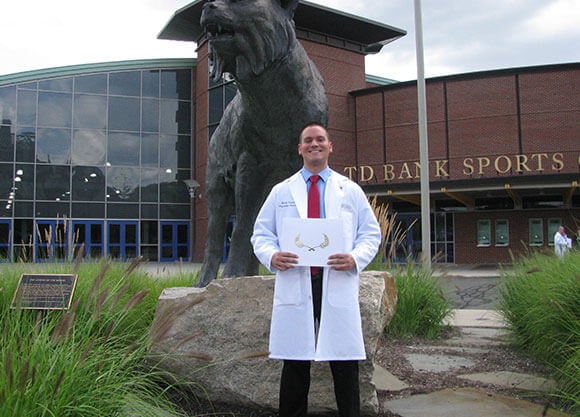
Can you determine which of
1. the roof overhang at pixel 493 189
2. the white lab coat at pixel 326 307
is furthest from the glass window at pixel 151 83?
the white lab coat at pixel 326 307

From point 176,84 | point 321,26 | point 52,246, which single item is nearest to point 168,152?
point 176,84

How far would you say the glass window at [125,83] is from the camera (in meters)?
30.7

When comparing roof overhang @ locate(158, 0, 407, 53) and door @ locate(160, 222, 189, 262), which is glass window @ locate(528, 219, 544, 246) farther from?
door @ locate(160, 222, 189, 262)

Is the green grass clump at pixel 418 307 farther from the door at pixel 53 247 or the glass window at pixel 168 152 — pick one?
the glass window at pixel 168 152

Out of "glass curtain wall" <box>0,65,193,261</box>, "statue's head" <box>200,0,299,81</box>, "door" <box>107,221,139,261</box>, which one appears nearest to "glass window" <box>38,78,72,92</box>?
"glass curtain wall" <box>0,65,193,261</box>

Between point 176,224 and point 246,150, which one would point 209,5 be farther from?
point 176,224

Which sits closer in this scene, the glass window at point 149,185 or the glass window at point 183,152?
the glass window at point 149,185

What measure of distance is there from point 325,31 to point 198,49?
7.08 meters

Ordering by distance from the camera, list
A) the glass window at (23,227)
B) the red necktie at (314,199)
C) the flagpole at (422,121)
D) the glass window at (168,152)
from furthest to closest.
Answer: the glass window at (168,152)
the glass window at (23,227)
the flagpole at (422,121)
the red necktie at (314,199)

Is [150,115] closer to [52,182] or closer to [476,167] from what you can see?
[52,182]

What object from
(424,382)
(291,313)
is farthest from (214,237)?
(291,313)

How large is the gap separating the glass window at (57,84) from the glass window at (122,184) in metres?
4.84

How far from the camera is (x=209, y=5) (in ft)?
12.4

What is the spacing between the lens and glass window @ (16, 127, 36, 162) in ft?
96.9
